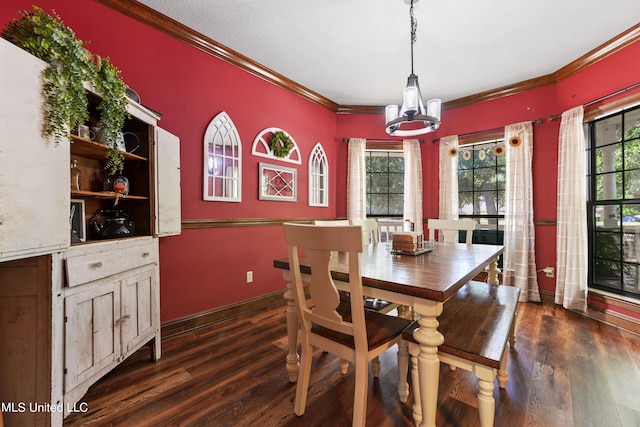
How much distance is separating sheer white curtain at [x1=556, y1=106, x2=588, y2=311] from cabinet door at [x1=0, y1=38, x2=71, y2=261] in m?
4.26

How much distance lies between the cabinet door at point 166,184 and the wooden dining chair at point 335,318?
122 cm

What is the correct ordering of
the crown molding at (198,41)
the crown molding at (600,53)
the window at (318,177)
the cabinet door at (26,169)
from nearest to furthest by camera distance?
1. the cabinet door at (26,169)
2. the crown molding at (198,41)
3. the crown molding at (600,53)
4. the window at (318,177)

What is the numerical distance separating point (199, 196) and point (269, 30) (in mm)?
1674

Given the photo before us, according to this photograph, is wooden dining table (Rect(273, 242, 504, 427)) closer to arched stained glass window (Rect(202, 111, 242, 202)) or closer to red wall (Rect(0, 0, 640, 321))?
red wall (Rect(0, 0, 640, 321))

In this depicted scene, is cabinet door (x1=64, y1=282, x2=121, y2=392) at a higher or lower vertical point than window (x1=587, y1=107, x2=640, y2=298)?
lower

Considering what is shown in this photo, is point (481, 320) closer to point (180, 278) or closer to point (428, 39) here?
point (180, 278)

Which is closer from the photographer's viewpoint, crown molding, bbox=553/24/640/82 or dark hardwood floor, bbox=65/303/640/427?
dark hardwood floor, bbox=65/303/640/427

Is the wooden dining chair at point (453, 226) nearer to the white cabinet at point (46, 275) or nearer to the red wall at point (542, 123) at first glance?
the red wall at point (542, 123)

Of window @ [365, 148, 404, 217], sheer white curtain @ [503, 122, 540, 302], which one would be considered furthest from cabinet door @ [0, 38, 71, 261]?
sheer white curtain @ [503, 122, 540, 302]

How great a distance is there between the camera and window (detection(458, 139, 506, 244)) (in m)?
3.76

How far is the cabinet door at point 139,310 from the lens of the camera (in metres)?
1.70

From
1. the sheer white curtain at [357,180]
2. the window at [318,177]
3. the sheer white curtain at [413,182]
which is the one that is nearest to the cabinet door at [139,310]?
the window at [318,177]

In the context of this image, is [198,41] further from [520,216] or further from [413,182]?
[520,216]

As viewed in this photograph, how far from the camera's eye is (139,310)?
1828 mm
